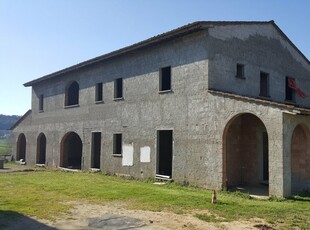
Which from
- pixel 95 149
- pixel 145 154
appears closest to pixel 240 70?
pixel 145 154

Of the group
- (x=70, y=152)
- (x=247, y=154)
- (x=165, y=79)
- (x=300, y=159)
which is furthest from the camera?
(x=70, y=152)

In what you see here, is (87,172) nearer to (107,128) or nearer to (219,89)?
(107,128)

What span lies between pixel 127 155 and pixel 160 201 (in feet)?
25.2

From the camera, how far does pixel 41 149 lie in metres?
28.7

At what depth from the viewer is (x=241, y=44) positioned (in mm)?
15883

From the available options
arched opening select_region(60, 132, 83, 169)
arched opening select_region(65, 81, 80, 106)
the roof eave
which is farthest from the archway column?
arched opening select_region(65, 81, 80, 106)

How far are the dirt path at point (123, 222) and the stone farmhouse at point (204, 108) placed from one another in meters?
4.54

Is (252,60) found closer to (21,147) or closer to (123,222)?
(123,222)

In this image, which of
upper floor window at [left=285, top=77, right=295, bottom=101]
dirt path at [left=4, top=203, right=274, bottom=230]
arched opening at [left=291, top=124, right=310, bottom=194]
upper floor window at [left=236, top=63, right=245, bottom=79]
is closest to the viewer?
dirt path at [left=4, top=203, right=274, bottom=230]

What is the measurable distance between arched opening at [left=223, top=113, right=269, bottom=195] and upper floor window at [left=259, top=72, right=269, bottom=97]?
2618 millimetres

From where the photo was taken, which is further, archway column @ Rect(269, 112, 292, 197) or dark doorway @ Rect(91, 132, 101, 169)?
dark doorway @ Rect(91, 132, 101, 169)

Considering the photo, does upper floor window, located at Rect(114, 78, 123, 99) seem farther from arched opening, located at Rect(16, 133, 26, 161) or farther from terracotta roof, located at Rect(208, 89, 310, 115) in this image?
arched opening, located at Rect(16, 133, 26, 161)

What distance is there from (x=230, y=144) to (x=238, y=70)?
11.6ft

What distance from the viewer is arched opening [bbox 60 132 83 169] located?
24719mm
